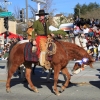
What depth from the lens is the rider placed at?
8.31m

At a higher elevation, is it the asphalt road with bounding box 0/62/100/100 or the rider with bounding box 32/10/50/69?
the rider with bounding box 32/10/50/69

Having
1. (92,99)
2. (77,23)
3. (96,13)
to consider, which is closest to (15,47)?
(92,99)

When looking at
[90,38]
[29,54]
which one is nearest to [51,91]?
[29,54]

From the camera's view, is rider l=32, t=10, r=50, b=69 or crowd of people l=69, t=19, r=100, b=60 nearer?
rider l=32, t=10, r=50, b=69

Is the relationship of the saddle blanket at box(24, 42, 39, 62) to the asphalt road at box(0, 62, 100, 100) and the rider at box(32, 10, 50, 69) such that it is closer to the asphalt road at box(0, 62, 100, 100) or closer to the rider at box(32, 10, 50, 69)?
the rider at box(32, 10, 50, 69)

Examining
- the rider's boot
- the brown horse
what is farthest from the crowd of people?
the rider's boot

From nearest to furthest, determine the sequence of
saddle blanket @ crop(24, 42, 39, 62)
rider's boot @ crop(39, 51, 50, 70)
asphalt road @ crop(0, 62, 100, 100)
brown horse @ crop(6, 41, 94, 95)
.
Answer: asphalt road @ crop(0, 62, 100, 100), brown horse @ crop(6, 41, 94, 95), rider's boot @ crop(39, 51, 50, 70), saddle blanket @ crop(24, 42, 39, 62)

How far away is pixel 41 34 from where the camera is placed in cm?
858

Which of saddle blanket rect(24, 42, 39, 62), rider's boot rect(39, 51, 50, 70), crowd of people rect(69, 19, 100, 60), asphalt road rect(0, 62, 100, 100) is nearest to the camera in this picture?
asphalt road rect(0, 62, 100, 100)

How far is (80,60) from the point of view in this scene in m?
8.45

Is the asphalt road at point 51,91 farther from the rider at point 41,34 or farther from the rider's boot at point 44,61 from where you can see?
the rider at point 41,34

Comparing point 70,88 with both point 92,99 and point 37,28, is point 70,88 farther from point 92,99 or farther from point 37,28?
point 37,28

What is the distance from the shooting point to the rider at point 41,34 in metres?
8.31

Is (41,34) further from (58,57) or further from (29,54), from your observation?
(58,57)
